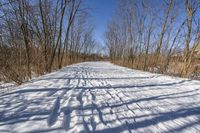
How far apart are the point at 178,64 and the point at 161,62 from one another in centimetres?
184

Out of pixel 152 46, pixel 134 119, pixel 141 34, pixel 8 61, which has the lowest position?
pixel 134 119

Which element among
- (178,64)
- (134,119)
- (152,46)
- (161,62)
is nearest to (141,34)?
(152,46)

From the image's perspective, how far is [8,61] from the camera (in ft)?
18.5

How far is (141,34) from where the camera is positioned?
55.0 ft

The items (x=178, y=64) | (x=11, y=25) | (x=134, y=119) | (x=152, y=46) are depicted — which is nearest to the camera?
(x=134, y=119)

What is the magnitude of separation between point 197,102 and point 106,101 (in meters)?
2.37

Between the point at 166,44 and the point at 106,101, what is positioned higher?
the point at 166,44

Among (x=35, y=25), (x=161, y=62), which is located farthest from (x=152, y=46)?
(x=35, y=25)

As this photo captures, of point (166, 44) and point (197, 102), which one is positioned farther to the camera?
point (166, 44)

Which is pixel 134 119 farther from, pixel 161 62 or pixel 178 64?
pixel 161 62

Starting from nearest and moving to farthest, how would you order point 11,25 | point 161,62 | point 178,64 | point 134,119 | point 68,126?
point 68,126 → point 134,119 → point 11,25 → point 178,64 → point 161,62

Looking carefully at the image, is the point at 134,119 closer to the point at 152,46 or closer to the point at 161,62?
the point at 161,62

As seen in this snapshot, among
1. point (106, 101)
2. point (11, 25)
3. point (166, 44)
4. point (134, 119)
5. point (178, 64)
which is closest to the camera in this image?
point (134, 119)

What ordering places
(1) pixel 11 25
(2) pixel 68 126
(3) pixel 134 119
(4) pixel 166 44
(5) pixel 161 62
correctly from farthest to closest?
(4) pixel 166 44 < (5) pixel 161 62 < (1) pixel 11 25 < (3) pixel 134 119 < (2) pixel 68 126
